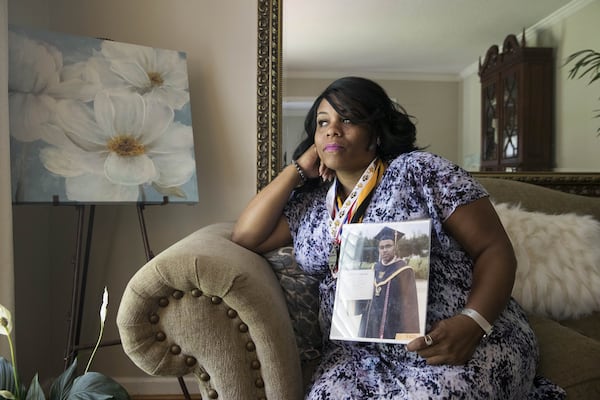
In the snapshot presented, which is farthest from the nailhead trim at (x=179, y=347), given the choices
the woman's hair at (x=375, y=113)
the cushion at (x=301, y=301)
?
the woman's hair at (x=375, y=113)

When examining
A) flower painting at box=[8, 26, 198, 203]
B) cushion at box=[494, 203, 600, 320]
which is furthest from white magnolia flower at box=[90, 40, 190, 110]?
cushion at box=[494, 203, 600, 320]

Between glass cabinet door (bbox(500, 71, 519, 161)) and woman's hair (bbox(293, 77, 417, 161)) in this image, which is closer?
woman's hair (bbox(293, 77, 417, 161))

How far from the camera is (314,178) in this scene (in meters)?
1.59

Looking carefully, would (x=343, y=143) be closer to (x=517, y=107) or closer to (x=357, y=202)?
(x=357, y=202)

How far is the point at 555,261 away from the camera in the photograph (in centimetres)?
169

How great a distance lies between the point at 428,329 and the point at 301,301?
0.39m

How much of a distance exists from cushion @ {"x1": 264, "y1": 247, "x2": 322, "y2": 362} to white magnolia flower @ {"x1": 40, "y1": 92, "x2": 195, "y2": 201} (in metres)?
0.58

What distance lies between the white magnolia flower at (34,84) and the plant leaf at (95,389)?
2.80 ft

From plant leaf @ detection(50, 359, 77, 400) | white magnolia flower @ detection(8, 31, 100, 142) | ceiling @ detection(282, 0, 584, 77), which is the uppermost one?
ceiling @ detection(282, 0, 584, 77)

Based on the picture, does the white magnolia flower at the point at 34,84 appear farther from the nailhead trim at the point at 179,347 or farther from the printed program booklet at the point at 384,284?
the printed program booklet at the point at 384,284

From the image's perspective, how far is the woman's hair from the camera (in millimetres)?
1423

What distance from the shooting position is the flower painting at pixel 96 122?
175cm

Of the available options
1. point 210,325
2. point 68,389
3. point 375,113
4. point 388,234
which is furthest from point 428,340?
point 68,389

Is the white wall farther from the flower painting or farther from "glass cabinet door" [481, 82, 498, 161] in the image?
"glass cabinet door" [481, 82, 498, 161]
